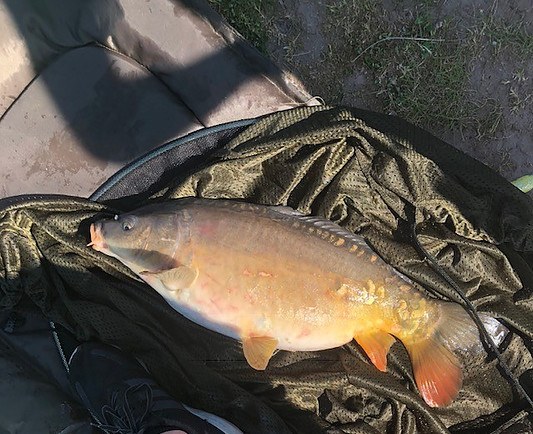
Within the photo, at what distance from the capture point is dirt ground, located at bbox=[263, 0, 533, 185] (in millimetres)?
3109

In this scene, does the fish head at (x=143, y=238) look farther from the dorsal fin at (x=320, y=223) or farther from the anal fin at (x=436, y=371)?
the anal fin at (x=436, y=371)

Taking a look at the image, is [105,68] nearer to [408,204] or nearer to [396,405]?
[408,204]

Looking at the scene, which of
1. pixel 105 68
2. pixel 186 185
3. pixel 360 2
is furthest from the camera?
pixel 360 2

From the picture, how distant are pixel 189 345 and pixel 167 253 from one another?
48cm

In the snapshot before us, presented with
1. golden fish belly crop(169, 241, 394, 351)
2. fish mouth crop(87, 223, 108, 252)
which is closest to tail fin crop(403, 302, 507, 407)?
golden fish belly crop(169, 241, 394, 351)

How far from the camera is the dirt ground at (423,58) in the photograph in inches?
122

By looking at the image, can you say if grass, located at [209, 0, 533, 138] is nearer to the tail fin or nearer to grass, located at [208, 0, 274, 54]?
grass, located at [208, 0, 274, 54]

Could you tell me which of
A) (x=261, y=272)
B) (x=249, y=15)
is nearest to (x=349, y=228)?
(x=261, y=272)

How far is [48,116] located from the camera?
2.63 meters

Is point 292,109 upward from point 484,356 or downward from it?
upward

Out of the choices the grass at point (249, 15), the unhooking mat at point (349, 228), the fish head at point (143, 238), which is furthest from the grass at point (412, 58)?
the fish head at point (143, 238)

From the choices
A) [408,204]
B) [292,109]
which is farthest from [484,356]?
[292,109]

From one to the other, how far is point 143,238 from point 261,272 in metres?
0.47

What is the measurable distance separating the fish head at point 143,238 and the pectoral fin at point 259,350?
1.42 feet
